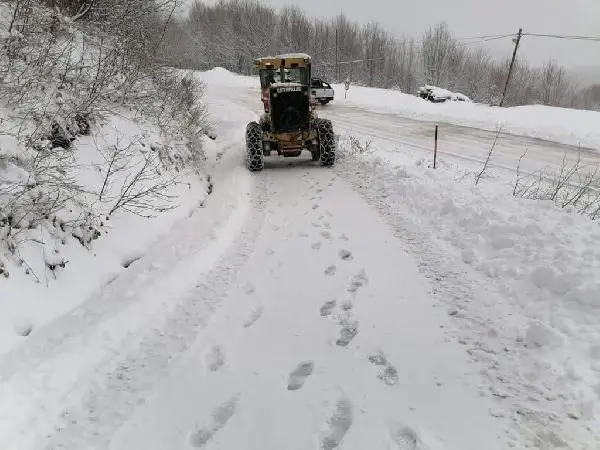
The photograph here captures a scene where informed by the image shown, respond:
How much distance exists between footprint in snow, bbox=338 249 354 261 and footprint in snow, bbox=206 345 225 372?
200cm

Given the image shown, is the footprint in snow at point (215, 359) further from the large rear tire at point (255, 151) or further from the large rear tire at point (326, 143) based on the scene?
the large rear tire at point (326, 143)

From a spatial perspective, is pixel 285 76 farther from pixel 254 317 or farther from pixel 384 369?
pixel 384 369

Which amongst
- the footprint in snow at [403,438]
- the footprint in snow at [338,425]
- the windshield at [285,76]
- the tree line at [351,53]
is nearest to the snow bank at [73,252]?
the footprint in snow at [338,425]

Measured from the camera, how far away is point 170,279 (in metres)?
4.67

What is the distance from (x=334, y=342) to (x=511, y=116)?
64.6ft

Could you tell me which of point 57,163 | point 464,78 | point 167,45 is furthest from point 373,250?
point 464,78

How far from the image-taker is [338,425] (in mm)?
2777

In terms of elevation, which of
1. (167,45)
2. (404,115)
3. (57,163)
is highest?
(167,45)

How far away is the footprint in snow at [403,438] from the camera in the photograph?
2.56 meters

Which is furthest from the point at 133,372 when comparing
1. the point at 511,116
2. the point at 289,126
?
the point at 511,116

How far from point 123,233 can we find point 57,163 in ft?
3.55

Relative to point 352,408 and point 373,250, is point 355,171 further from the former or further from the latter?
point 352,408

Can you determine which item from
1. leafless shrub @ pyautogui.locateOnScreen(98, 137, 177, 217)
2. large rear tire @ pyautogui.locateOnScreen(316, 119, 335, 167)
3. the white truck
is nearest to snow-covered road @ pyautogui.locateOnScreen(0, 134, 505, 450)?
leafless shrub @ pyautogui.locateOnScreen(98, 137, 177, 217)

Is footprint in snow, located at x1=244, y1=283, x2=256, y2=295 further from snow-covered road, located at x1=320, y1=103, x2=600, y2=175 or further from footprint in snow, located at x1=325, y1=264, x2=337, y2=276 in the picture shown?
snow-covered road, located at x1=320, y1=103, x2=600, y2=175
